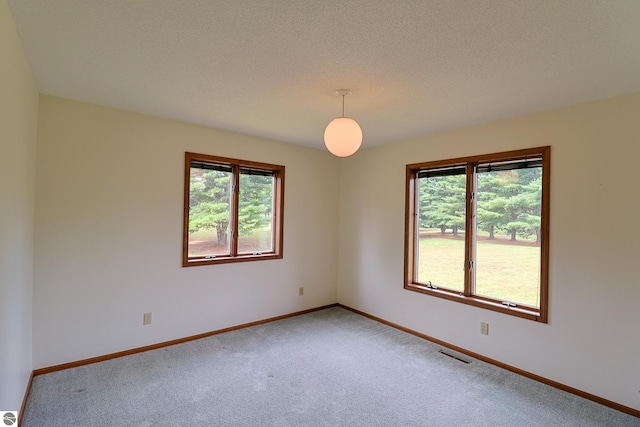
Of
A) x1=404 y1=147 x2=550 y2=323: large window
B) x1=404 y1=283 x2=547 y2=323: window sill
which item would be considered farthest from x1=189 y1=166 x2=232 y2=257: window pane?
x1=404 y1=283 x2=547 y2=323: window sill

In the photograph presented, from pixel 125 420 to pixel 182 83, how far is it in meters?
2.45

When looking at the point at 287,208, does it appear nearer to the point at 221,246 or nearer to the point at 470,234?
the point at 221,246

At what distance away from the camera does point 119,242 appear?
10.1 feet

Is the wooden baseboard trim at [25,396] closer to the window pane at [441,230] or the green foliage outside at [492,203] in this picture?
the window pane at [441,230]

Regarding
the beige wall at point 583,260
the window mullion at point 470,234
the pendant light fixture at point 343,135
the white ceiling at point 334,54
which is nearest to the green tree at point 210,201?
the white ceiling at point 334,54

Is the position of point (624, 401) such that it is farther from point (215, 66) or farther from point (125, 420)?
point (215, 66)

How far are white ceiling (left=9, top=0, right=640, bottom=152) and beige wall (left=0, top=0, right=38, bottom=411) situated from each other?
0.18m

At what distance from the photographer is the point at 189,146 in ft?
11.5

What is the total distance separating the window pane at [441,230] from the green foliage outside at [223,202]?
2.04m

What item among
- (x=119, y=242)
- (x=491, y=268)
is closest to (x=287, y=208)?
(x=119, y=242)

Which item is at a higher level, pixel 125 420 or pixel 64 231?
pixel 64 231

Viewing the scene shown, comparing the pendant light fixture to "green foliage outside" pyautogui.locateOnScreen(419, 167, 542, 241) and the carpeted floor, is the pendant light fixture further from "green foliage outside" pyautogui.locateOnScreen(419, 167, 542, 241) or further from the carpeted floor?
the carpeted floor

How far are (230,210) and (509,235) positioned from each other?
124 inches

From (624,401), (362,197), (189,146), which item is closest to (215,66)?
Result: (189,146)
